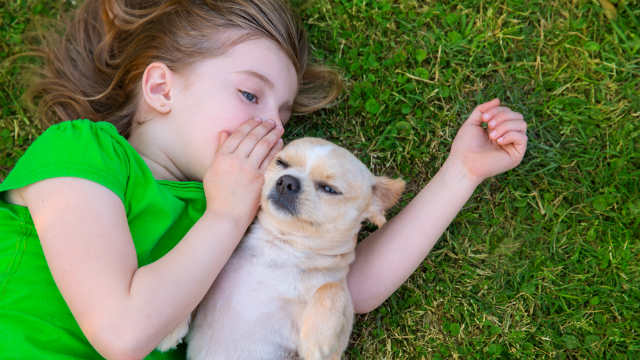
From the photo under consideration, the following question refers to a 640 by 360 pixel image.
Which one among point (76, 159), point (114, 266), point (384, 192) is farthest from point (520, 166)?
point (76, 159)

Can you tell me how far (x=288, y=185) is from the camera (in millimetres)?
2584

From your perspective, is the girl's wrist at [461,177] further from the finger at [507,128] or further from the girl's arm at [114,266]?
the girl's arm at [114,266]

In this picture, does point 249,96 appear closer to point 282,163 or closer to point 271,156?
point 271,156

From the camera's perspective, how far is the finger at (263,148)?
292cm

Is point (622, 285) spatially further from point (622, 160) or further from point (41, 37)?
point (41, 37)

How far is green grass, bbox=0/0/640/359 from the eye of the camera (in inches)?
137

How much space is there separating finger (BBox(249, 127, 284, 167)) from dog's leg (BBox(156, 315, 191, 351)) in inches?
34.4

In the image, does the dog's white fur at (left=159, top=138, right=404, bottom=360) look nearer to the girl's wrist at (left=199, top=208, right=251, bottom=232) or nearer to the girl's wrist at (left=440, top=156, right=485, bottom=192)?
the girl's wrist at (left=199, top=208, right=251, bottom=232)

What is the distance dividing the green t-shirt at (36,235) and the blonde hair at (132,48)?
27.6 inches

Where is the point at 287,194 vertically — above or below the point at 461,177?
above

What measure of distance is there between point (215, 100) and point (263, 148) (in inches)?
15.8

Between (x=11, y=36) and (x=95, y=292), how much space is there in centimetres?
265

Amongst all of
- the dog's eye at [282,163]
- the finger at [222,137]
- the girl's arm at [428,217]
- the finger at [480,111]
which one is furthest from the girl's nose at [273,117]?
the finger at [480,111]

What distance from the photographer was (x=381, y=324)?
144 inches
